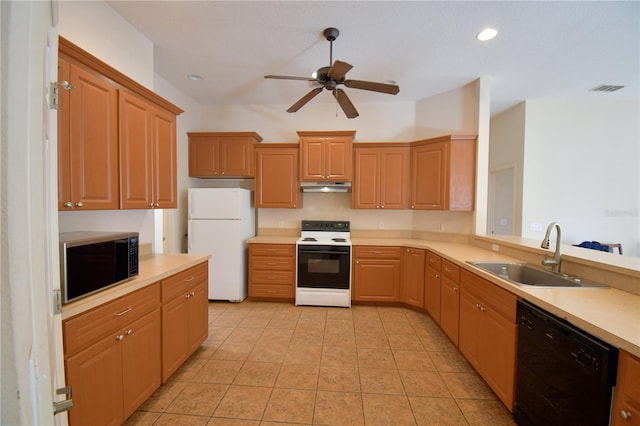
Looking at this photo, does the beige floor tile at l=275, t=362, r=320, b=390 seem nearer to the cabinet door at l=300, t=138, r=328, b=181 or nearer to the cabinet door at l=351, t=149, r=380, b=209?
the cabinet door at l=351, t=149, r=380, b=209

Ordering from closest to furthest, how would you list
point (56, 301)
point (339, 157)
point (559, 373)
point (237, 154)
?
point (56, 301) → point (559, 373) → point (339, 157) → point (237, 154)

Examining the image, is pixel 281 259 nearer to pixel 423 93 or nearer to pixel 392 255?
pixel 392 255

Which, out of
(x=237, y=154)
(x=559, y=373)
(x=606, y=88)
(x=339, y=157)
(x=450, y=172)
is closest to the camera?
(x=559, y=373)

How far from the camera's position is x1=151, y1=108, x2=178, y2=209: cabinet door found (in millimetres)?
2059

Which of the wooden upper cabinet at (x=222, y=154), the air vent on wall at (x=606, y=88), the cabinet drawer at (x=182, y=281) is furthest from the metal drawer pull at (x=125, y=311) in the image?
the air vent on wall at (x=606, y=88)

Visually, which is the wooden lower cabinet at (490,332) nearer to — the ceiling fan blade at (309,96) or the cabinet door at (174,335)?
the ceiling fan blade at (309,96)

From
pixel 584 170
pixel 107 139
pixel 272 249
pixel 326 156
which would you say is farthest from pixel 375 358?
pixel 584 170

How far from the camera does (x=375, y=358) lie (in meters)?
2.31

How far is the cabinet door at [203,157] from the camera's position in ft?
12.2

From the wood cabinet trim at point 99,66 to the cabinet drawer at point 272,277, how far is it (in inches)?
91.4

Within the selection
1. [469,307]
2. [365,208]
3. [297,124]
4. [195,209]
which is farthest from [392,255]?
[195,209]

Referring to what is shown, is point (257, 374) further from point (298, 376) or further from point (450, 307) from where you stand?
point (450, 307)

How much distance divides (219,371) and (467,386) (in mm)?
1998

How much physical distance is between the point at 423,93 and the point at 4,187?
163 inches
